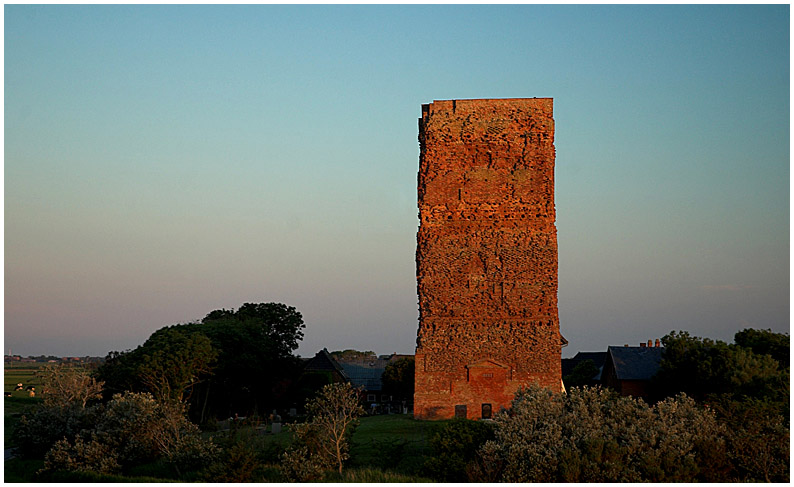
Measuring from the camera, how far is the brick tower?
101 feet

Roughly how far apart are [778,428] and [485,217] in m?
14.4

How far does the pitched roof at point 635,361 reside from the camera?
39031 millimetres

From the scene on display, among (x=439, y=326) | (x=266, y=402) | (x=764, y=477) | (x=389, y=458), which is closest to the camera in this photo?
(x=764, y=477)

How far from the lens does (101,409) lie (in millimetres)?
26172

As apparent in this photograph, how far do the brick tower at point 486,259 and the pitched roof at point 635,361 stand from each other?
9.55m

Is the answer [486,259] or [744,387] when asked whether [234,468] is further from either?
[744,387]

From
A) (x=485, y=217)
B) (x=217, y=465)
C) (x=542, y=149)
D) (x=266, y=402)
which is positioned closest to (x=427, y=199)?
(x=485, y=217)

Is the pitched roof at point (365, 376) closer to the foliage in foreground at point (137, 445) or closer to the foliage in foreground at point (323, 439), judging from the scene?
the foliage in foreground at point (137, 445)

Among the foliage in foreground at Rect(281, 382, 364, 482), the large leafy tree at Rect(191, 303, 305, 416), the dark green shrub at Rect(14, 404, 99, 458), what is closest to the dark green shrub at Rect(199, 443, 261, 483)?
the foliage in foreground at Rect(281, 382, 364, 482)

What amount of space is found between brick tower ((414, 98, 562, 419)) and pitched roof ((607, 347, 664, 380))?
31.3 ft

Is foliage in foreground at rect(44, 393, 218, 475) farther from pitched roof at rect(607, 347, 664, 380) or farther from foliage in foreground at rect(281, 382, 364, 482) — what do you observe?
pitched roof at rect(607, 347, 664, 380)

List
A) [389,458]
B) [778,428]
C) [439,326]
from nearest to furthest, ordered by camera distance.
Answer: [778,428] → [389,458] → [439,326]

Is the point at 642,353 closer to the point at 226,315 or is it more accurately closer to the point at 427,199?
the point at 427,199

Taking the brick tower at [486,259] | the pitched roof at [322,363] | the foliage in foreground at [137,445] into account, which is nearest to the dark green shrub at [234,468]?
the foliage in foreground at [137,445]
